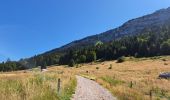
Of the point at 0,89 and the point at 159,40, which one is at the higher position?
the point at 159,40

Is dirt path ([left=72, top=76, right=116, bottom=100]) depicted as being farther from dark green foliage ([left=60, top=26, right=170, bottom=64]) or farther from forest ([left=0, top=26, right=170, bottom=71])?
dark green foliage ([left=60, top=26, right=170, bottom=64])

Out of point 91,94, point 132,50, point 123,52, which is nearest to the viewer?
point 91,94

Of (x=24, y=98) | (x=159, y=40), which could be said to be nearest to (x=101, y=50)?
(x=159, y=40)

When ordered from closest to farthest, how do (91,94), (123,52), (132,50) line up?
(91,94)
(132,50)
(123,52)

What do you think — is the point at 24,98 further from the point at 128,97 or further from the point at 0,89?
the point at 128,97

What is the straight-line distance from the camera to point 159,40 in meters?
158

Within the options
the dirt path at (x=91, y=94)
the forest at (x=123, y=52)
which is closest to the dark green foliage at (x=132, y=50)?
the forest at (x=123, y=52)

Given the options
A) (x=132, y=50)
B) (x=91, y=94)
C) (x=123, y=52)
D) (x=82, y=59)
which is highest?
(x=132, y=50)

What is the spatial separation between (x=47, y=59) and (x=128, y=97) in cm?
16883

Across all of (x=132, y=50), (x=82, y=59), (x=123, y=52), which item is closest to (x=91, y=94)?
(x=132, y=50)

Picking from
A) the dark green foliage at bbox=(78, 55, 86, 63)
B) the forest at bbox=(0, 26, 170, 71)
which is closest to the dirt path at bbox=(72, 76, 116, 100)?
the forest at bbox=(0, 26, 170, 71)

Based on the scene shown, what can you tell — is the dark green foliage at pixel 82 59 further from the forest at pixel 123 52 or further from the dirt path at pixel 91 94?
the dirt path at pixel 91 94

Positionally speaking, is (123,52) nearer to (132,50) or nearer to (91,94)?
(132,50)

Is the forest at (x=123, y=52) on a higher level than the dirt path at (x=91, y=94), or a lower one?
higher
